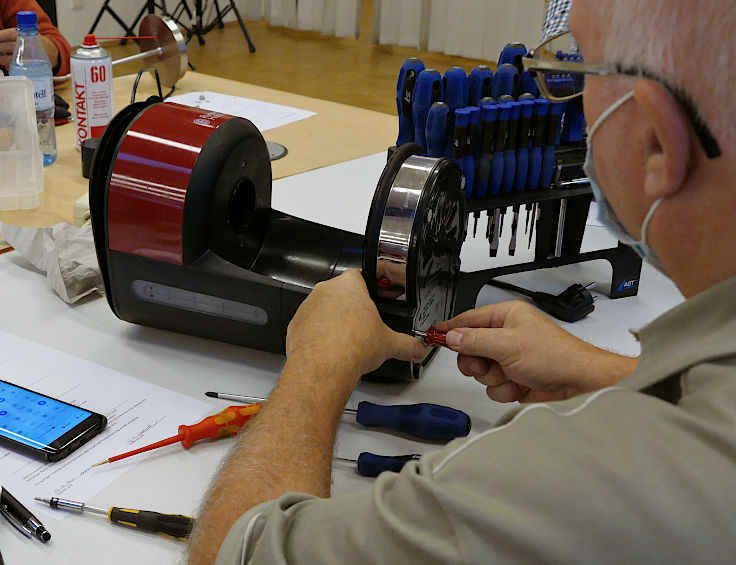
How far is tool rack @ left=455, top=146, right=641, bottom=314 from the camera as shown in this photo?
3.84 ft

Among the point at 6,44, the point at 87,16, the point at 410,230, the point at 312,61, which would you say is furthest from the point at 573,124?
the point at 87,16

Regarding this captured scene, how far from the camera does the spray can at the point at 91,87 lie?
1567 millimetres

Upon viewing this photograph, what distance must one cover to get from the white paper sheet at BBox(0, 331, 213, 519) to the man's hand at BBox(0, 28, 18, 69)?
1.06 metres

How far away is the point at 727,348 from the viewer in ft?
1.55

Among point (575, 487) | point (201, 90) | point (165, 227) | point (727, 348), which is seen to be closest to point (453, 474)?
point (575, 487)

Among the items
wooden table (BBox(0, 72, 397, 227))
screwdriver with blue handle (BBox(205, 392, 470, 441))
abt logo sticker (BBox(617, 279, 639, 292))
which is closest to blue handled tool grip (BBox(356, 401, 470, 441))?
screwdriver with blue handle (BBox(205, 392, 470, 441))

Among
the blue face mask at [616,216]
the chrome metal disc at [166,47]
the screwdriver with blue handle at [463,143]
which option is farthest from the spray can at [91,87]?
the blue face mask at [616,216]

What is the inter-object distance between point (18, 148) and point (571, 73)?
1.15m

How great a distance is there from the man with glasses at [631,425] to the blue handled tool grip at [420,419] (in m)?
0.30

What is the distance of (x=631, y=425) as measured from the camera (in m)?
0.46

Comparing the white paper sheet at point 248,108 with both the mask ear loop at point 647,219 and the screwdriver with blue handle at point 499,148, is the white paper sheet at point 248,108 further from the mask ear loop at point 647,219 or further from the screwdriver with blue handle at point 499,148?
the mask ear loop at point 647,219

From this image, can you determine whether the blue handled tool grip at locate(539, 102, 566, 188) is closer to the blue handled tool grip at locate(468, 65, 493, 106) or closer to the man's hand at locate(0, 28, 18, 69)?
the blue handled tool grip at locate(468, 65, 493, 106)

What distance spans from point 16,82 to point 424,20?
4.15 metres

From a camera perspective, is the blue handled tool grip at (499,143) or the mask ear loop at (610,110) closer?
the mask ear loop at (610,110)
